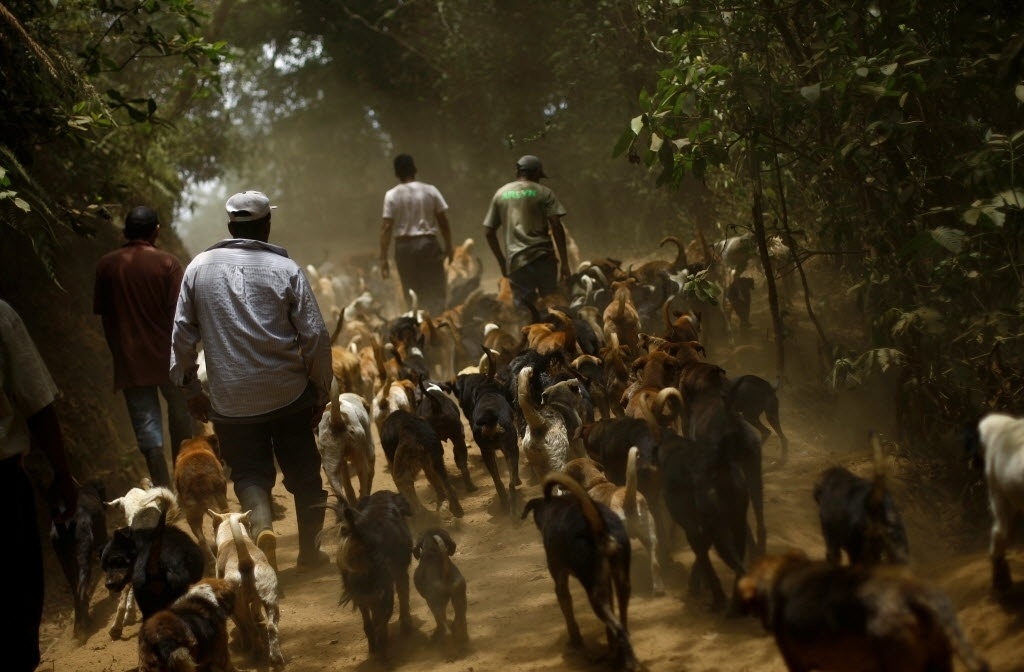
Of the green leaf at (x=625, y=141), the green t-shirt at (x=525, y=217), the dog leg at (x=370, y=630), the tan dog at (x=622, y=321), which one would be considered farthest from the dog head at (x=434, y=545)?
the green t-shirt at (x=525, y=217)

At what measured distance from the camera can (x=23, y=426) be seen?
3982 millimetres

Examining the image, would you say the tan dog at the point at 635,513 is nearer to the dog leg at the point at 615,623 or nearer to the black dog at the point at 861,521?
the dog leg at the point at 615,623

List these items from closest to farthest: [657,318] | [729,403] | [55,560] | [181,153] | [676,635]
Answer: [676,635]
[729,403]
[55,560]
[657,318]
[181,153]

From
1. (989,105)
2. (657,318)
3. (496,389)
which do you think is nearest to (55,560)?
(496,389)

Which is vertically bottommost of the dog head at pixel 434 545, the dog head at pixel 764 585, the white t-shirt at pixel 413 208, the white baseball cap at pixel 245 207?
the dog head at pixel 764 585

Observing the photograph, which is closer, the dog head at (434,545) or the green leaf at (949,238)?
the green leaf at (949,238)

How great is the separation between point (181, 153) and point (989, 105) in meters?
14.4

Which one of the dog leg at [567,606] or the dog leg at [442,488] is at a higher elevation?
the dog leg at [442,488]

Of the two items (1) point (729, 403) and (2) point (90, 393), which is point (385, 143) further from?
(1) point (729, 403)

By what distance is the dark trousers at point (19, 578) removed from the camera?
389cm

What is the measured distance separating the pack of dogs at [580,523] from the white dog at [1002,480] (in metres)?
0.01

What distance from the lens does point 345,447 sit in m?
7.10

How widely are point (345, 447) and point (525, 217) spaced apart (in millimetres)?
4016

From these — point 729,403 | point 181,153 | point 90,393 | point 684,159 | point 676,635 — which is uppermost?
point 181,153
